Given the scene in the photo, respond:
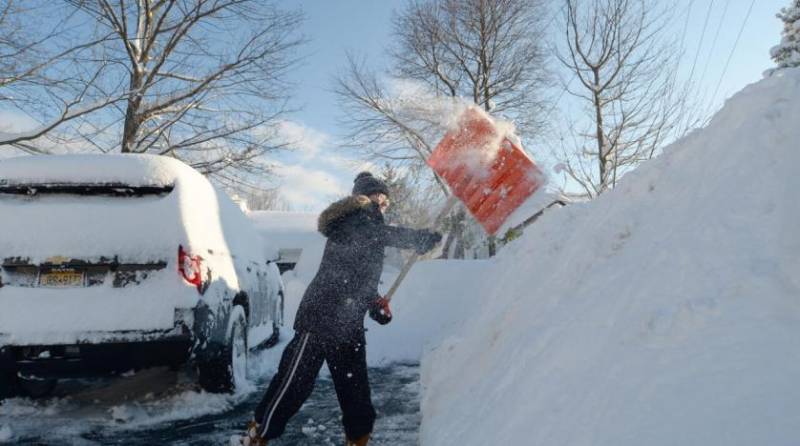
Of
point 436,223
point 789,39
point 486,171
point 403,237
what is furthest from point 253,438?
point 789,39

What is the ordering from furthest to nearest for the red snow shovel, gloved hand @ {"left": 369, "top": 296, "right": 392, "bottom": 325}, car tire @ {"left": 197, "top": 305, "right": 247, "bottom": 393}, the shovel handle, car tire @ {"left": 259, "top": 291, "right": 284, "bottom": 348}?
car tire @ {"left": 259, "top": 291, "right": 284, "bottom": 348} → the red snow shovel → car tire @ {"left": 197, "top": 305, "right": 247, "bottom": 393} → the shovel handle → gloved hand @ {"left": 369, "top": 296, "right": 392, "bottom": 325}

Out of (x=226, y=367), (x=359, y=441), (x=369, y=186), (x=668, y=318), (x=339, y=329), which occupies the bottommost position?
(x=359, y=441)

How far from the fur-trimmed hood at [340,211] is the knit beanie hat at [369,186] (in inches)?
9.2

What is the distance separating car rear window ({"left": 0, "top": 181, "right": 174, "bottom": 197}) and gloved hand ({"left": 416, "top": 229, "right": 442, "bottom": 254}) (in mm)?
1916

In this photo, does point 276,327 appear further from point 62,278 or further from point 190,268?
point 62,278

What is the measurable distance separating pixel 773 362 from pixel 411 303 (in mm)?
6788

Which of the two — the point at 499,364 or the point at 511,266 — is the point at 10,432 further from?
the point at 511,266

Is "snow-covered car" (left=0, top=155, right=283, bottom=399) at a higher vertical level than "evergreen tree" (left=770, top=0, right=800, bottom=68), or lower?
lower

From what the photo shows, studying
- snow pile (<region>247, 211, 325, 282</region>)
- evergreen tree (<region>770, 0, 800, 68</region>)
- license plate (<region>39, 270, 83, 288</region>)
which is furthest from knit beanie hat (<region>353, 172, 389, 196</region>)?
snow pile (<region>247, 211, 325, 282</region>)

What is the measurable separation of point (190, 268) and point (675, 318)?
3095 mm

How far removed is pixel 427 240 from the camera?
132 inches

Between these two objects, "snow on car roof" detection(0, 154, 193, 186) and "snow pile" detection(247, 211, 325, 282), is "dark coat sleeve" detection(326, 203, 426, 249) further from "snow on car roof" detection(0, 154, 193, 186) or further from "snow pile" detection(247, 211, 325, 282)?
"snow pile" detection(247, 211, 325, 282)

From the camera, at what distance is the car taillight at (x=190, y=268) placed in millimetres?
3736

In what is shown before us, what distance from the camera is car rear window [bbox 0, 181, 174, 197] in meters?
3.74
